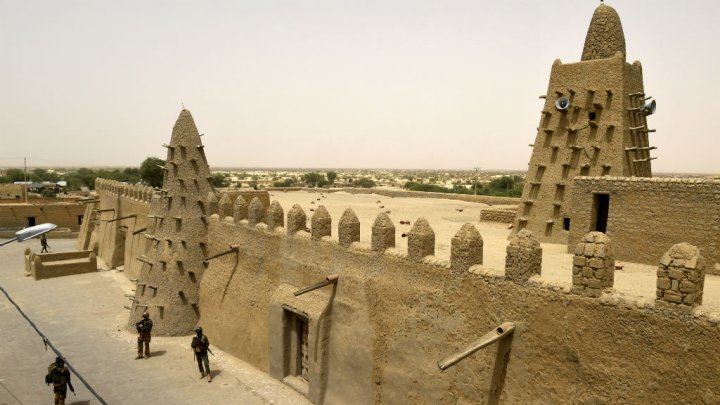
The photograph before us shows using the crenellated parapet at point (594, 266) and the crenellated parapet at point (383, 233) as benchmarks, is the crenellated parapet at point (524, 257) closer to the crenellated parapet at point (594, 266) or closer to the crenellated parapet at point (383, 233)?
the crenellated parapet at point (594, 266)

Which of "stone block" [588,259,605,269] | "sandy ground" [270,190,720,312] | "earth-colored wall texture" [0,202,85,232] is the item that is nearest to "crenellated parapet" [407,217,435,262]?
"sandy ground" [270,190,720,312]

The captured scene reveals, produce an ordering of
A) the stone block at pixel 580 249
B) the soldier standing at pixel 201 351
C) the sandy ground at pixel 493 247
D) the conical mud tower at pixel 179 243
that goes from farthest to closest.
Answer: the conical mud tower at pixel 179 243 < the soldier standing at pixel 201 351 < the sandy ground at pixel 493 247 < the stone block at pixel 580 249

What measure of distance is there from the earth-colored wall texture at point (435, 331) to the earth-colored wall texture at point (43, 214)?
103ft

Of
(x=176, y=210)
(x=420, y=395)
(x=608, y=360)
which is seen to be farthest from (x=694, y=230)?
(x=176, y=210)

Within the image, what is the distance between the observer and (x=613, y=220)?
37.0 feet

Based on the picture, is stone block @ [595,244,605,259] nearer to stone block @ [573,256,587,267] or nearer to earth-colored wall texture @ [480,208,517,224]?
stone block @ [573,256,587,267]

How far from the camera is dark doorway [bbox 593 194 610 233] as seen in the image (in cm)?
1203

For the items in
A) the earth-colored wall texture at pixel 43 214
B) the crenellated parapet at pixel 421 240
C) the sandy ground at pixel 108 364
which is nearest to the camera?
the crenellated parapet at pixel 421 240

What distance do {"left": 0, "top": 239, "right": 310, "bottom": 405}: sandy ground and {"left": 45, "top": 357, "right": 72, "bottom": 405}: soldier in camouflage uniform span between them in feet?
2.89

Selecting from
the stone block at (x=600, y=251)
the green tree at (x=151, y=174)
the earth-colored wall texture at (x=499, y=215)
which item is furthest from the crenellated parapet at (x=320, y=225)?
the green tree at (x=151, y=174)

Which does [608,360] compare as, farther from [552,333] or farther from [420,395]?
[420,395]

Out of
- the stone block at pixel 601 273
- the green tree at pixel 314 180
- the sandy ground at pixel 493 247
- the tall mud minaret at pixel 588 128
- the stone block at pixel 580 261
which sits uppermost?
the tall mud minaret at pixel 588 128

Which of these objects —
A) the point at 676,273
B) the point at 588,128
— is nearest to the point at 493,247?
the point at 588,128

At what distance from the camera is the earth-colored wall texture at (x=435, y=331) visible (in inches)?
258
